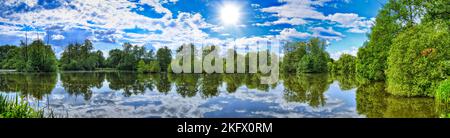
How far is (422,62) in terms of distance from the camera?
1169 cm

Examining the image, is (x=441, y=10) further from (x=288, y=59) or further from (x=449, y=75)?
(x=288, y=59)

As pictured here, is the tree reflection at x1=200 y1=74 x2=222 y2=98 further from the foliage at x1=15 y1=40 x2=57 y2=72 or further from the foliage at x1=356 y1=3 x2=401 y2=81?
the foliage at x1=15 y1=40 x2=57 y2=72

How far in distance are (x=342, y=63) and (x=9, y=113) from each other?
3784 cm

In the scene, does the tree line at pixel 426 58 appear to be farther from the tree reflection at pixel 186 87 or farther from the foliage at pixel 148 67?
the foliage at pixel 148 67

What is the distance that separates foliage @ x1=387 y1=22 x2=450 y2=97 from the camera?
1124 cm

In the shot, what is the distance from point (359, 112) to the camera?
786 cm

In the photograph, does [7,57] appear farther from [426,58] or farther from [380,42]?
[380,42]

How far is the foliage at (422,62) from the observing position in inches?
443

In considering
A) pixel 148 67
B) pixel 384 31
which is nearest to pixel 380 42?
pixel 384 31

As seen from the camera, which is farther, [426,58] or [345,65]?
[345,65]
